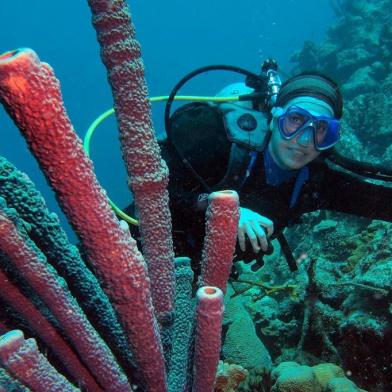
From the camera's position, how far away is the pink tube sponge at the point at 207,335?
50.2 inches

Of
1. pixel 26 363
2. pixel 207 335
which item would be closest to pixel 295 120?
pixel 207 335

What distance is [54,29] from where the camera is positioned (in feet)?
411

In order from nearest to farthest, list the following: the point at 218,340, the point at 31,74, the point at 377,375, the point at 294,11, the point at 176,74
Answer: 1. the point at 31,74
2. the point at 218,340
3. the point at 377,375
4. the point at 294,11
5. the point at 176,74

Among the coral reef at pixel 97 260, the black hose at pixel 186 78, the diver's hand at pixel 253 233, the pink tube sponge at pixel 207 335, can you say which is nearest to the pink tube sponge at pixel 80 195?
the coral reef at pixel 97 260

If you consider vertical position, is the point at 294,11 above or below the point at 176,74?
above

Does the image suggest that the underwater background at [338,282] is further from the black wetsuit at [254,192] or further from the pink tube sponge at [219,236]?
the pink tube sponge at [219,236]

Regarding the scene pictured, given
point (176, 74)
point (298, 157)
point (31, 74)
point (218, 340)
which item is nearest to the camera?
point (31, 74)

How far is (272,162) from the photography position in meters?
4.15

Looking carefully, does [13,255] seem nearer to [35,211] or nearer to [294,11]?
[35,211]

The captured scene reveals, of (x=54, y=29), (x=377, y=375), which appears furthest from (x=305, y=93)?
(x=54, y=29)

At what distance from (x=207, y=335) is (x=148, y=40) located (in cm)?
14153

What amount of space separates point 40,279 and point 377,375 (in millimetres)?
2549

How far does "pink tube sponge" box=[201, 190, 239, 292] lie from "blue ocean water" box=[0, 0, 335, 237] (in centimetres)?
10010

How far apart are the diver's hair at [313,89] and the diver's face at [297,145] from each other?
8 cm
